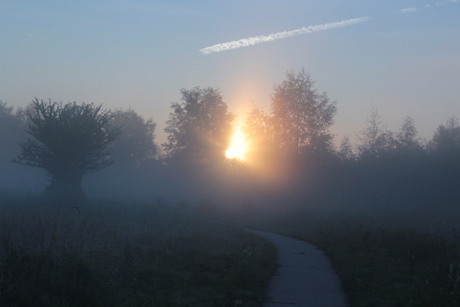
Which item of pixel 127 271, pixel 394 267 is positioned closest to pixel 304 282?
pixel 394 267

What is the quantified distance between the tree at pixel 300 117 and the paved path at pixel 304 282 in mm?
42345

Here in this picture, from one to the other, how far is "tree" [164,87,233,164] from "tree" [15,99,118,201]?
68.0ft

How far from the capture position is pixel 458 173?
56281mm

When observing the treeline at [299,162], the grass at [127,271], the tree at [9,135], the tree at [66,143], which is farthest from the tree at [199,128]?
the grass at [127,271]

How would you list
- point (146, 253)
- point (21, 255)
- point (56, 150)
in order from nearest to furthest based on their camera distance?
Answer: point (21, 255) < point (146, 253) < point (56, 150)

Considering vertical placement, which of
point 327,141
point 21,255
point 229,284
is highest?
point 327,141

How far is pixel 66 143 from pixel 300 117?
26.7 m

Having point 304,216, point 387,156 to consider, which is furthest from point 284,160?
point 304,216

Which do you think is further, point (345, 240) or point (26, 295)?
point (345, 240)

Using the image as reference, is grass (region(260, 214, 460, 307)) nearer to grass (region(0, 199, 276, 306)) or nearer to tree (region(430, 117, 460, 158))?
grass (region(0, 199, 276, 306))

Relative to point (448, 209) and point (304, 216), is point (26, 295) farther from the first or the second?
point (448, 209)

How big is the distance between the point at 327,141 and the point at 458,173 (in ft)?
45.2

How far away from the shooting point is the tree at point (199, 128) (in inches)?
2805

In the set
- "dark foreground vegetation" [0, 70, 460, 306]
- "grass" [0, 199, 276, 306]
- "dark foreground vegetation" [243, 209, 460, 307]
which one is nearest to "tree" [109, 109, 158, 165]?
"dark foreground vegetation" [0, 70, 460, 306]
